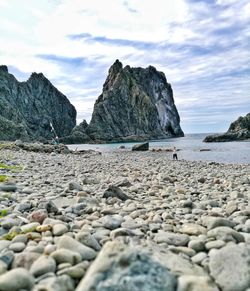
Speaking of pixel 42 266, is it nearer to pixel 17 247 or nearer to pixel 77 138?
pixel 17 247

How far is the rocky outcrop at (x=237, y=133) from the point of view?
11006cm

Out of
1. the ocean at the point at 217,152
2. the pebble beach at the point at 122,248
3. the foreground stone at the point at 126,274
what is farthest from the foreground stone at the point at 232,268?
the ocean at the point at 217,152

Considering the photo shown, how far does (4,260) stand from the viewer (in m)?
3.69

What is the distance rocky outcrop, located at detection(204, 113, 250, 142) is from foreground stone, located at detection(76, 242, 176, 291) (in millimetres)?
108995

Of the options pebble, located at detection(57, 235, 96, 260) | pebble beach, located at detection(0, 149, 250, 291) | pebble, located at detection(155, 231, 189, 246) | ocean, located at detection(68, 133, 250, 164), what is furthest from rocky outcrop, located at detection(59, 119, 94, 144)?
pebble, located at detection(57, 235, 96, 260)


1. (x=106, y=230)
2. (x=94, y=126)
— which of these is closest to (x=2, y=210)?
(x=106, y=230)

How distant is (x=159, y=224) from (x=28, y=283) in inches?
111

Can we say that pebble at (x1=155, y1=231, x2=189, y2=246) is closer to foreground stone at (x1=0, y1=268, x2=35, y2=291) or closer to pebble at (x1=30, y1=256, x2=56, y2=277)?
pebble at (x1=30, y1=256, x2=56, y2=277)

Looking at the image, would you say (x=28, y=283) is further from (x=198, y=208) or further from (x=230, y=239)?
(x=198, y=208)

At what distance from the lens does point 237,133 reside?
117 metres

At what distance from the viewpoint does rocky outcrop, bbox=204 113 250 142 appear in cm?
11006

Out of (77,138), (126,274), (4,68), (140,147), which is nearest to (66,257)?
(126,274)

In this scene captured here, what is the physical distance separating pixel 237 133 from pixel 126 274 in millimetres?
120120

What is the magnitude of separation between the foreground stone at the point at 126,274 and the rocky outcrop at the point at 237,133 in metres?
109
